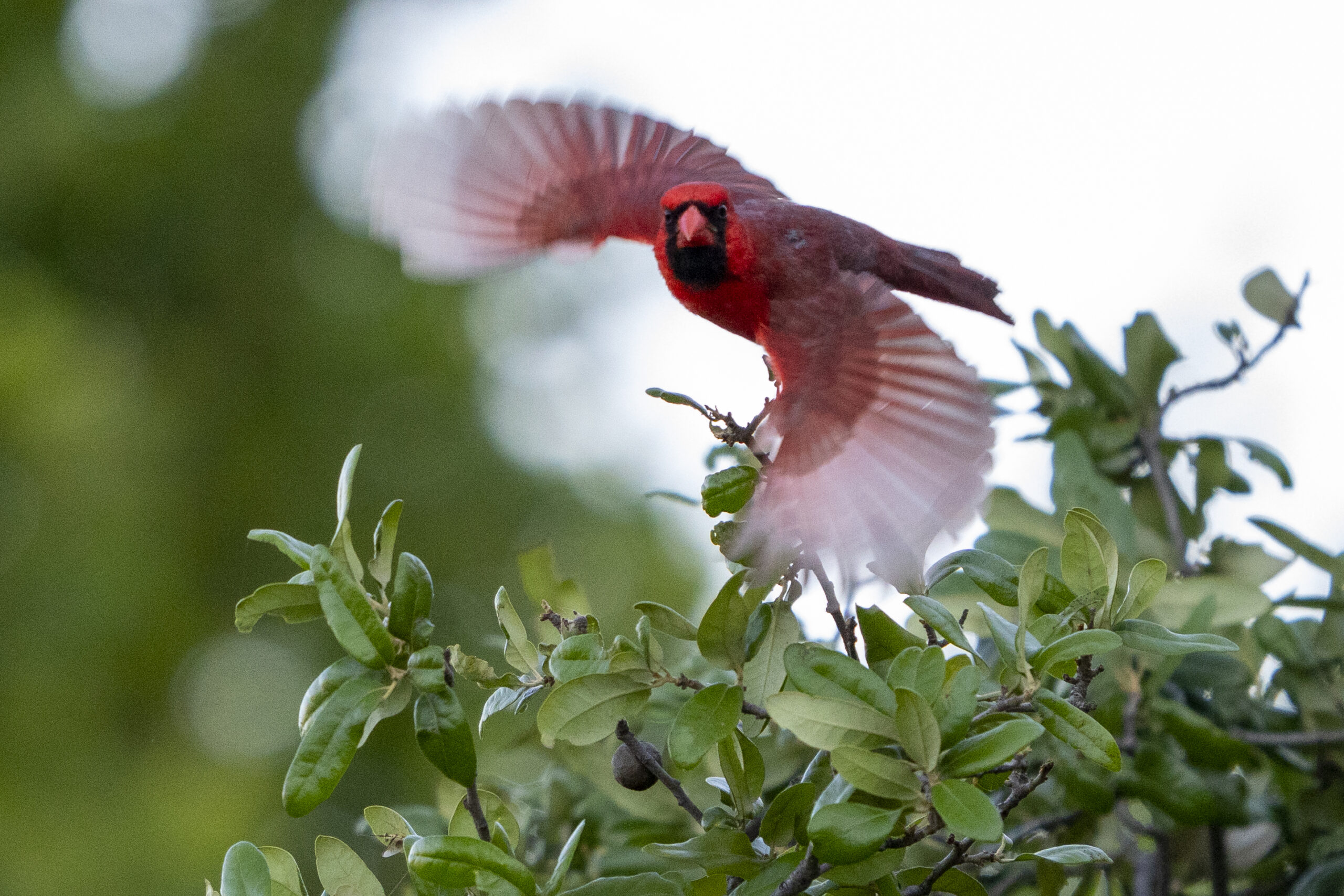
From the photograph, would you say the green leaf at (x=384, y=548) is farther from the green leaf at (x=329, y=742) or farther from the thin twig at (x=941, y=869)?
the thin twig at (x=941, y=869)

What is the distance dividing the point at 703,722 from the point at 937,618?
80 millimetres

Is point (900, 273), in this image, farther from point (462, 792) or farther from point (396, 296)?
point (396, 296)

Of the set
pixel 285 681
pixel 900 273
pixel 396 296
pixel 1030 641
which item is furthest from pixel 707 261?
pixel 396 296

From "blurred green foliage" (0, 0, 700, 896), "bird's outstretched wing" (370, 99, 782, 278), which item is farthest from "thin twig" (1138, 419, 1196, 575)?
"blurred green foliage" (0, 0, 700, 896)

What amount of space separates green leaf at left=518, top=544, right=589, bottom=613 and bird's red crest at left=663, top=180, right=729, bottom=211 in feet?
0.58

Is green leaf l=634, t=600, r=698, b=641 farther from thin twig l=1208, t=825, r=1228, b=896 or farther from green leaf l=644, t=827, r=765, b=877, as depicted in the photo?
thin twig l=1208, t=825, r=1228, b=896

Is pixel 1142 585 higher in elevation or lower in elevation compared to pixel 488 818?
higher

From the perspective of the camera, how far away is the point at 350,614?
1.05ft

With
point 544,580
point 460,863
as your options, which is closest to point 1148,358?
point 544,580

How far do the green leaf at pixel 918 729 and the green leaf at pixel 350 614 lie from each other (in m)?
0.16

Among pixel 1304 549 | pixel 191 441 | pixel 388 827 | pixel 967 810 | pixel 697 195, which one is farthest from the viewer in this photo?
pixel 191 441

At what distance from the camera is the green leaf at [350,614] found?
318 mm

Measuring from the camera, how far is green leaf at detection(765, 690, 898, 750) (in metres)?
0.29

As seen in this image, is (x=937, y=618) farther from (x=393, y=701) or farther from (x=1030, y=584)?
(x=393, y=701)
